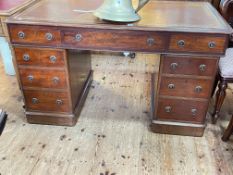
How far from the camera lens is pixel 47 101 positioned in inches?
69.6

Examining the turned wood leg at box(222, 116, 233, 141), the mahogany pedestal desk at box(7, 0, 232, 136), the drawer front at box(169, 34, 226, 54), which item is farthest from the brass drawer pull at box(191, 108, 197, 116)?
the drawer front at box(169, 34, 226, 54)

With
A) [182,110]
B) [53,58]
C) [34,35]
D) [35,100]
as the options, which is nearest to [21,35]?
[34,35]

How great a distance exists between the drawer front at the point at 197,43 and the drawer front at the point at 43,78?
2.40 feet

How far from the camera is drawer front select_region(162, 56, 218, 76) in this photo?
1.49m

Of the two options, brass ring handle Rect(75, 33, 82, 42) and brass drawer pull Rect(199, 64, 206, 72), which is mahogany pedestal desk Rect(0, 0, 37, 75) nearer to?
brass ring handle Rect(75, 33, 82, 42)

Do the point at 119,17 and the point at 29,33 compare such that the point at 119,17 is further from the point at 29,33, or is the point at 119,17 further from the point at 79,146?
Result: the point at 79,146

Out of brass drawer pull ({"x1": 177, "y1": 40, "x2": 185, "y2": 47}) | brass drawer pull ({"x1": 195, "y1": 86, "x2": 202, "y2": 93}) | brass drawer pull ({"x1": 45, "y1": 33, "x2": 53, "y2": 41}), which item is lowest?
brass drawer pull ({"x1": 195, "y1": 86, "x2": 202, "y2": 93})

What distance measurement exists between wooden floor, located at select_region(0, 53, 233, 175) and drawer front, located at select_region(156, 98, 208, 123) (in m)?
0.16

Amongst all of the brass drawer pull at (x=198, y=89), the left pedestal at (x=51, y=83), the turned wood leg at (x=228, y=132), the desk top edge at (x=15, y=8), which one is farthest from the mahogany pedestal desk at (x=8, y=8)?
the turned wood leg at (x=228, y=132)

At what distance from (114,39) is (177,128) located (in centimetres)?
79

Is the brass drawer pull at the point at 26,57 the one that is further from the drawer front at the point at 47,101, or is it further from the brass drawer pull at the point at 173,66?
the brass drawer pull at the point at 173,66

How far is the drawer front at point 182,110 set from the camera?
65.3 inches

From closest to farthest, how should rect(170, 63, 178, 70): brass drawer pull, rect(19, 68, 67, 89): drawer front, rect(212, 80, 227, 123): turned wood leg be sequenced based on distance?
rect(170, 63, 178, 70): brass drawer pull → rect(19, 68, 67, 89): drawer front → rect(212, 80, 227, 123): turned wood leg

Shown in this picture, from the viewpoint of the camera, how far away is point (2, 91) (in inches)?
89.7
